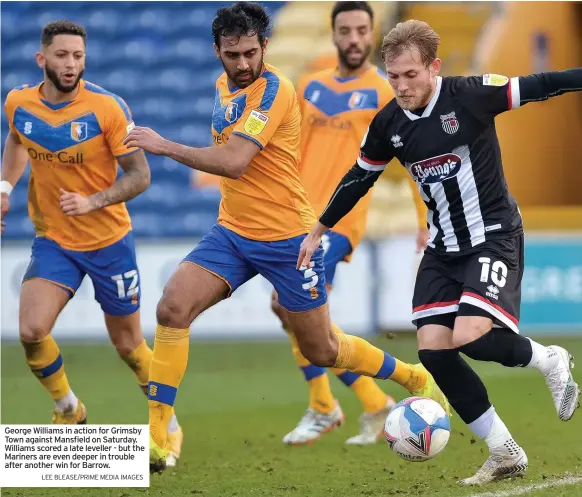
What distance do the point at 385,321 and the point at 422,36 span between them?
24.5 ft

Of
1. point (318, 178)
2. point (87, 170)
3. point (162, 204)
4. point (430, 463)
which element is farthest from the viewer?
point (162, 204)

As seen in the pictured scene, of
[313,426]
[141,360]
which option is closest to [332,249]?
[313,426]

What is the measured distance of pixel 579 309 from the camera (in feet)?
41.1

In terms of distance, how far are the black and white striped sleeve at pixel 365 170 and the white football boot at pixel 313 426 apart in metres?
2.05

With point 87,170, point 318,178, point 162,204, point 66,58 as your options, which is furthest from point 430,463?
point 162,204

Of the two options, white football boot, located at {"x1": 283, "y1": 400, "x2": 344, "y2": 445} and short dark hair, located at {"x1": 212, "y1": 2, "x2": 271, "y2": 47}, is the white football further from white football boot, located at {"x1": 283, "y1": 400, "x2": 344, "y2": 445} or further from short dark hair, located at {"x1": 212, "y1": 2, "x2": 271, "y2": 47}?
short dark hair, located at {"x1": 212, "y1": 2, "x2": 271, "y2": 47}

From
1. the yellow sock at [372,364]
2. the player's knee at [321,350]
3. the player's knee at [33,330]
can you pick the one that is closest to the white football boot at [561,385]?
the yellow sock at [372,364]

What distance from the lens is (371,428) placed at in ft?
24.3

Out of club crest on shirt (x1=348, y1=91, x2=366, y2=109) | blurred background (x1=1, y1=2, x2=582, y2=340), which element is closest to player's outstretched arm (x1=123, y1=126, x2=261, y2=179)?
club crest on shirt (x1=348, y1=91, x2=366, y2=109)

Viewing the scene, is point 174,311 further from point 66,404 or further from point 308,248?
point 66,404

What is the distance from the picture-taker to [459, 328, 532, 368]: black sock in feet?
17.9

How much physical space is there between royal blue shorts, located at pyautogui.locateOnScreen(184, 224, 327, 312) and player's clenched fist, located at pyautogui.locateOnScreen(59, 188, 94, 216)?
82cm

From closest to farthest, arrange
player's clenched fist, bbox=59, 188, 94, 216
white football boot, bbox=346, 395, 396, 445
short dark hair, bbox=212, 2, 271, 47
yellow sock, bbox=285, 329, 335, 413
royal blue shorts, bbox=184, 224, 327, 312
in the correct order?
short dark hair, bbox=212, 2, 271, 47
royal blue shorts, bbox=184, 224, 327, 312
player's clenched fist, bbox=59, 188, 94, 216
white football boot, bbox=346, 395, 396, 445
yellow sock, bbox=285, 329, 335, 413

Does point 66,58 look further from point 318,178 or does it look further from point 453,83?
point 453,83
